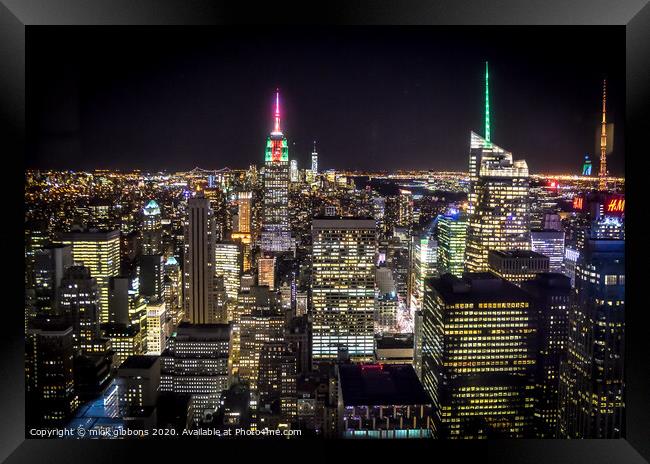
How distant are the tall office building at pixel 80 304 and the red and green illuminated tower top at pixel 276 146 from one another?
1.74 m

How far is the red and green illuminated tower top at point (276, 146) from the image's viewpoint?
3.96m

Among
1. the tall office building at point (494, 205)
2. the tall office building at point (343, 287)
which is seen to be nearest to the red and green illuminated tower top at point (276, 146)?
the tall office building at point (343, 287)

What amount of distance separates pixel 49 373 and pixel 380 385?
2.34 meters

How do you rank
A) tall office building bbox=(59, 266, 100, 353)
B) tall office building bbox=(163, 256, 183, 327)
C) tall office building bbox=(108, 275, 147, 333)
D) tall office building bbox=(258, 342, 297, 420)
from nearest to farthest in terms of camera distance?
1. tall office building bbox=(258, 342, 297, 420)
2. tall office building bbox=(59, 266, 100, 353)
3. tall office building bbox=(108, 275, 147, 333)
4. tall office building bbox=(163, 256, 183, 327)

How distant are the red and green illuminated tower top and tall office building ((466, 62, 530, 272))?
1467mm

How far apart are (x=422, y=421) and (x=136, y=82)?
296 centimetres

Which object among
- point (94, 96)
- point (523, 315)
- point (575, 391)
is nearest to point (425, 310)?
point (523, 315)

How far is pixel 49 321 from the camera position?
3721 mm

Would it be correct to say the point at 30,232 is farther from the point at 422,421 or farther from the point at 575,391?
the point at 575,391

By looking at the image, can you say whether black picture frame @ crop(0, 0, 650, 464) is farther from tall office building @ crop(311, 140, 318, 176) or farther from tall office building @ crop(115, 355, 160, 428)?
tall office building @ crop(311, 140, 318, 176)

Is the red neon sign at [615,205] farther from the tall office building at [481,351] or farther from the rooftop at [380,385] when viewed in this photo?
the rooftop at [380,385]

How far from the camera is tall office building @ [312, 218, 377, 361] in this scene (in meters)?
4.76

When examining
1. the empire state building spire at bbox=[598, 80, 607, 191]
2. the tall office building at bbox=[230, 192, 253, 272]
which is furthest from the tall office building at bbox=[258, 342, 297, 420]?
the empire state building spire at bbox=[598, 80, 607, 191]
